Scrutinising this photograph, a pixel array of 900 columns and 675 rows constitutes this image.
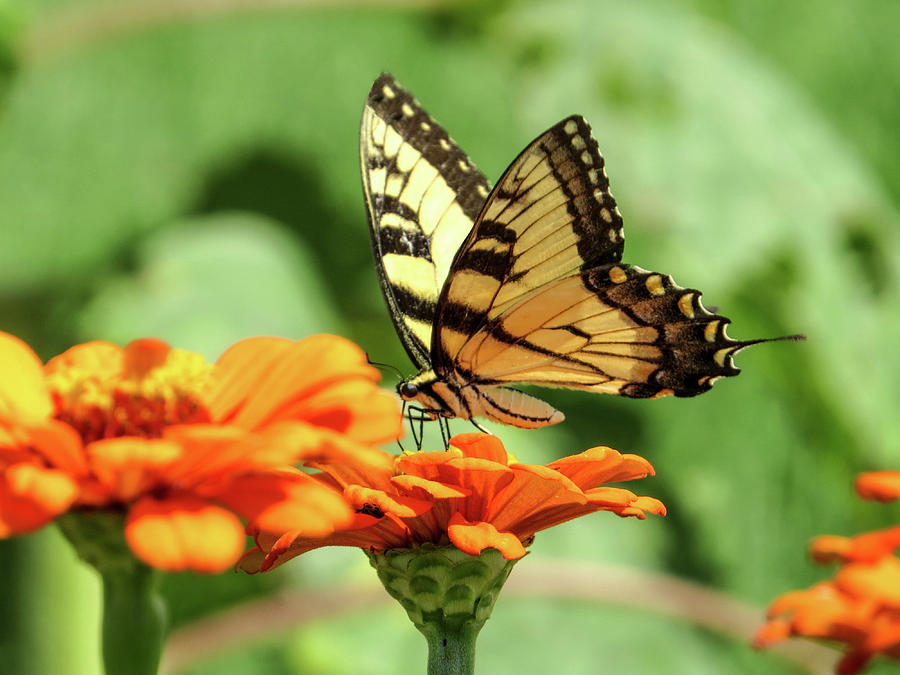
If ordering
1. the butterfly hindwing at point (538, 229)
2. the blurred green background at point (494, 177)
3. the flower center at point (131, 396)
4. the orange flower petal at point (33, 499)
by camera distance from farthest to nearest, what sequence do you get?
the blurred green background at point (494, 177)
the butterfly hindwing at point (538, 229)
the flower center at point (131, 396)
the orange flower petal at point (33, 499)

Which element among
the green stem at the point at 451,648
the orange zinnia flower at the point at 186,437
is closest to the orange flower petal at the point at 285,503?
the orange zinnia flower at the point at 186,437

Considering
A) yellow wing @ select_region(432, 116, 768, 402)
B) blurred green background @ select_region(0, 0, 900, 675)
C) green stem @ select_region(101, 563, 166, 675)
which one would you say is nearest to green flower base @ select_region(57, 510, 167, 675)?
green stem @ select_region(101, 563, 166, 675)

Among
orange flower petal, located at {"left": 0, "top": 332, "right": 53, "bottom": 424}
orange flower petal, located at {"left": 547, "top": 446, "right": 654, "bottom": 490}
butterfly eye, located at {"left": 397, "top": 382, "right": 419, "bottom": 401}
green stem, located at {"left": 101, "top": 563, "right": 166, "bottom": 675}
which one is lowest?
green stem, located at {"left": 101, "top": 563, "right": 166, "bottom": 675}

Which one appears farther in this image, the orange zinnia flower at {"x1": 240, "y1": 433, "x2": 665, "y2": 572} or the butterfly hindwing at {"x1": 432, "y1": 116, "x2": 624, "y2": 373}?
the butterfly hindwing at {"x1": 432, "y1": 116, "x2": 624, "y2": 373}

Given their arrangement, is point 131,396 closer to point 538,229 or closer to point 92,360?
point 92,360

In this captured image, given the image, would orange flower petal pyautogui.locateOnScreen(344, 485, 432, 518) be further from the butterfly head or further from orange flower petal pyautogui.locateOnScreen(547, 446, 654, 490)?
the butterfly head

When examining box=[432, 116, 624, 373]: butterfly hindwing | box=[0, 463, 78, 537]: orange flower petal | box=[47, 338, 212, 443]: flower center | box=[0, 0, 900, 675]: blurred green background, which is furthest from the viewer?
box=[0, 0, 900, 675]: blurred green background

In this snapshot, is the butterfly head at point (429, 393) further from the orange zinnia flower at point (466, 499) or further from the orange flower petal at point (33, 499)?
the orange flower petal at point (33, 499)

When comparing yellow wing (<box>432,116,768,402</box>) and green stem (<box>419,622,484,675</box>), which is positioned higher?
yellow wing (<box>432,116,768,402</box>)
